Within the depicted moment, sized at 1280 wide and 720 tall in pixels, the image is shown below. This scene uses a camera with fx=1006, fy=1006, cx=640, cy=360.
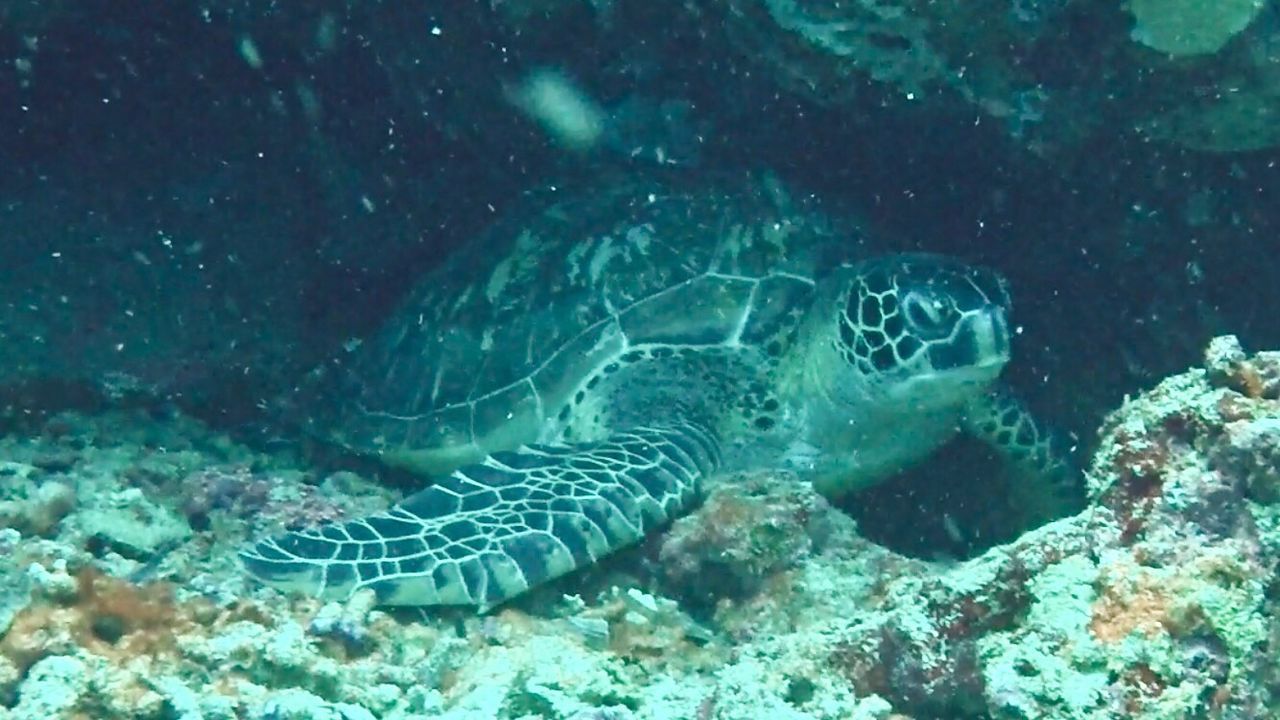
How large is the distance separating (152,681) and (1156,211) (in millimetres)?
4112

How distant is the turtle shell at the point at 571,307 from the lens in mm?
4008

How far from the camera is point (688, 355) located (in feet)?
13.3

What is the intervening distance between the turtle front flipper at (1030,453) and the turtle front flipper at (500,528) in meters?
1.30

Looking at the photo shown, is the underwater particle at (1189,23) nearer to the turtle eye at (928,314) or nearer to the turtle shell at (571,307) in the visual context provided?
the turtle eye at (928,314)

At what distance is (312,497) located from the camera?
3.28m

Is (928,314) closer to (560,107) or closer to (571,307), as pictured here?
(571,307)

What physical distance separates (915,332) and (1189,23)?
1.33 m

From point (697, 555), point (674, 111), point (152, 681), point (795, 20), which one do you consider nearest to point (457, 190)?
point (674, 111)

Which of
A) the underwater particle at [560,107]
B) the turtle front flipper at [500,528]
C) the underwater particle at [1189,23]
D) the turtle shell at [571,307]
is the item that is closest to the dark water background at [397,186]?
the underwater particle at [560,107]

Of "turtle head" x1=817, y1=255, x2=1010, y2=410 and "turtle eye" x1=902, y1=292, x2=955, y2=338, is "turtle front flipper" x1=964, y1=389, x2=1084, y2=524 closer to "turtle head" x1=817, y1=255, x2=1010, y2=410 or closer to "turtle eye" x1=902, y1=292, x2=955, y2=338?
"turtle head" x1=817, y1=255, x2=1010, y2=410

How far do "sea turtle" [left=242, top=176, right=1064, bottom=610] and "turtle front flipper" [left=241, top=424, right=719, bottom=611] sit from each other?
0.11 ft

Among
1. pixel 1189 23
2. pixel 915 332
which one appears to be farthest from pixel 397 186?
pixel 1189 23

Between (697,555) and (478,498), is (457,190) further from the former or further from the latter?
(697,555)

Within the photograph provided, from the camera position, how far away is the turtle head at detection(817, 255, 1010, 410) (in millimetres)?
3557
